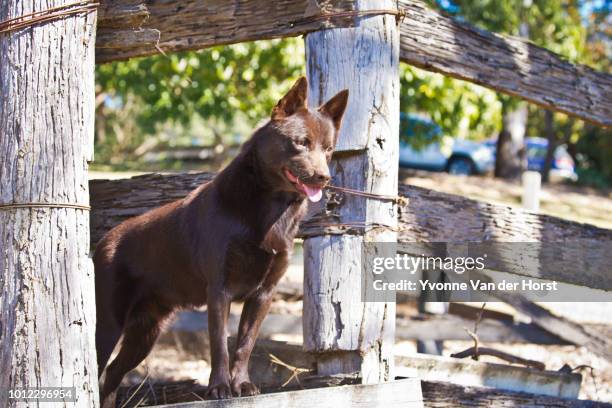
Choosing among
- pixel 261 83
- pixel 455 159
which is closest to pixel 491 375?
pixel 261 83

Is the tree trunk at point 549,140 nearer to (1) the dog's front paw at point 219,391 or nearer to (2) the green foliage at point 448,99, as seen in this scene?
(2) the green foliage at point 448,99

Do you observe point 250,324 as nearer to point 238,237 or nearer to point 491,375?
point 238,237

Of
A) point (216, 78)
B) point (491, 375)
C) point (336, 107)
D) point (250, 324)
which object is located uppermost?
→ point (216, 78)

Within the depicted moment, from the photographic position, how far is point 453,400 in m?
4.65

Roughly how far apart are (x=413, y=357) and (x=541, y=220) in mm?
1150

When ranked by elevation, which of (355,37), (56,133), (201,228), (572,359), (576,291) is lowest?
(572,359)

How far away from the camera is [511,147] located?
21.7 m

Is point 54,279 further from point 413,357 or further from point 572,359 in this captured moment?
point 572,359

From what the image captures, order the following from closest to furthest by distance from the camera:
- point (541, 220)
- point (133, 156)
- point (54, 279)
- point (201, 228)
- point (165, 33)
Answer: point (54, 279), point (201, 228), point (165, 33), point (541, 220), point (133, 156)

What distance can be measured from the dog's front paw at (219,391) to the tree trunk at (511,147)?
734 inches

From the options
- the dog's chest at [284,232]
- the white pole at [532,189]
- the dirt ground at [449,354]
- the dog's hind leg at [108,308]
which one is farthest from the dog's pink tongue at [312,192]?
the white pole at [532,189]

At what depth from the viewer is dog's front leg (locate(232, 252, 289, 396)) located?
4.05 metres

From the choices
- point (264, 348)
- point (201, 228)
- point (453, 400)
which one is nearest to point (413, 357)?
point (453, 400)

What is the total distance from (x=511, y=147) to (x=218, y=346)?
18.9 m
